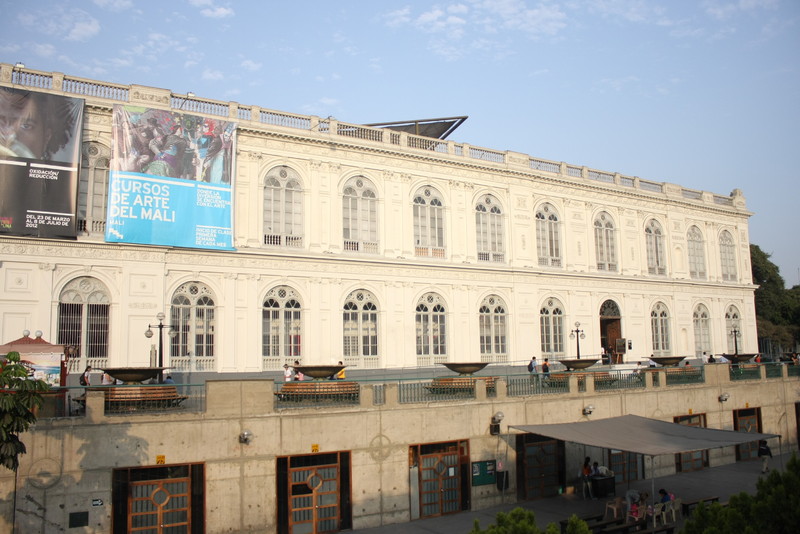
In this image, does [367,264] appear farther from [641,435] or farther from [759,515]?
[759,515]

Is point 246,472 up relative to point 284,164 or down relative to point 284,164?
down

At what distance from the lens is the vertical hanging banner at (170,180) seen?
28.6 metres

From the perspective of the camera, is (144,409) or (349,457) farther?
(349,457)

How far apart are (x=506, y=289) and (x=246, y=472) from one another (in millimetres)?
Result: 23223

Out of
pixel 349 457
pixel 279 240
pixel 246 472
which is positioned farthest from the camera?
pixel 279 240

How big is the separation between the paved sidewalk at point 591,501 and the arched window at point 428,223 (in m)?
15.7

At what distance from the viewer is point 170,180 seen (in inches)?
1174

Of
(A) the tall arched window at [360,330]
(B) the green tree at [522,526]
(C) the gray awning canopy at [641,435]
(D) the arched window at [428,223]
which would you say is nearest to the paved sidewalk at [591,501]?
(C) the gray awning canopy at [641,435]

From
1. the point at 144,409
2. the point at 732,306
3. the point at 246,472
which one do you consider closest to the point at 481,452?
the point at 246,472

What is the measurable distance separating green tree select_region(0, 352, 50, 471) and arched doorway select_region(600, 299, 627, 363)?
36574 mm

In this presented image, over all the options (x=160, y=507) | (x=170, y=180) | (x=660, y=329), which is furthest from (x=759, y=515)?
(x=660, y=329)

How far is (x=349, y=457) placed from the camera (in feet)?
67.8

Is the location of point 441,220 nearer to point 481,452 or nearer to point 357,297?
point 357,297

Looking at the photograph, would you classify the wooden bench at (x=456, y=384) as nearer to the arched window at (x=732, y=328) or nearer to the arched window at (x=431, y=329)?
the arched window at (x=431, y=329)
